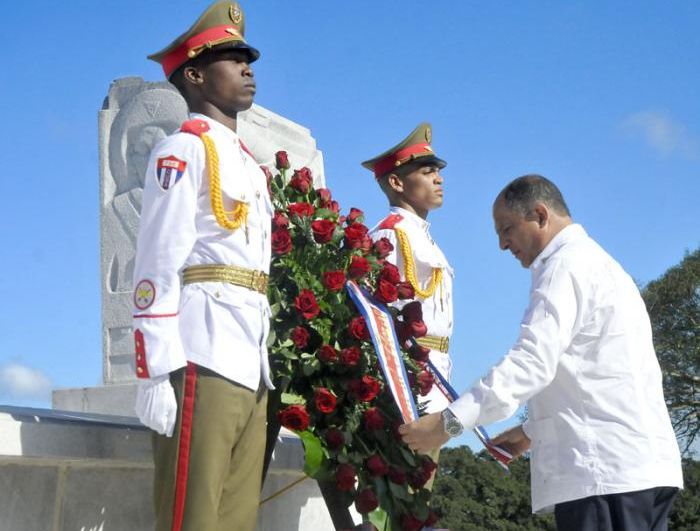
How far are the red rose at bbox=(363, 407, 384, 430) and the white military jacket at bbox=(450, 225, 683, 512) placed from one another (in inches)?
18.7

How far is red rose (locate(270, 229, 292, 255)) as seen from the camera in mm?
3730

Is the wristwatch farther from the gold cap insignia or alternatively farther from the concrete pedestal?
the gold cap insignia

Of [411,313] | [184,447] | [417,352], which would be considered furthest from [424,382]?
[184,447]

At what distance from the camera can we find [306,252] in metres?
3.99

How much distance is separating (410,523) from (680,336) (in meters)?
20.2

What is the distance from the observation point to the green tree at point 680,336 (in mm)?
21891

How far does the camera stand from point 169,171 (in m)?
3.19

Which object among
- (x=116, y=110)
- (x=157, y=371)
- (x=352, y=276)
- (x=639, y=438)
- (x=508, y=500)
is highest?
(x=116, y=110)

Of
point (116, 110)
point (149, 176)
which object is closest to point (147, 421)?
point (149, 176)

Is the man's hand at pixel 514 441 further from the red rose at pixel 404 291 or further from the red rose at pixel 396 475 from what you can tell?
the red rose at pixel 404 291

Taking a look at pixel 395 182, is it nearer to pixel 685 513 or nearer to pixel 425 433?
pixel 425 433

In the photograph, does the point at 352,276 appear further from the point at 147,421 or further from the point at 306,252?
the point at 147,421

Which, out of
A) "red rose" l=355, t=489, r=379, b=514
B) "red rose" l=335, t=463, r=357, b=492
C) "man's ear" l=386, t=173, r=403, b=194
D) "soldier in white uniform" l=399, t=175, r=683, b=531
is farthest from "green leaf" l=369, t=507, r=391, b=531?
"man's ear" l=386, t=173, r=403, b=194

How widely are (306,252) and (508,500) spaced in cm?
1187
